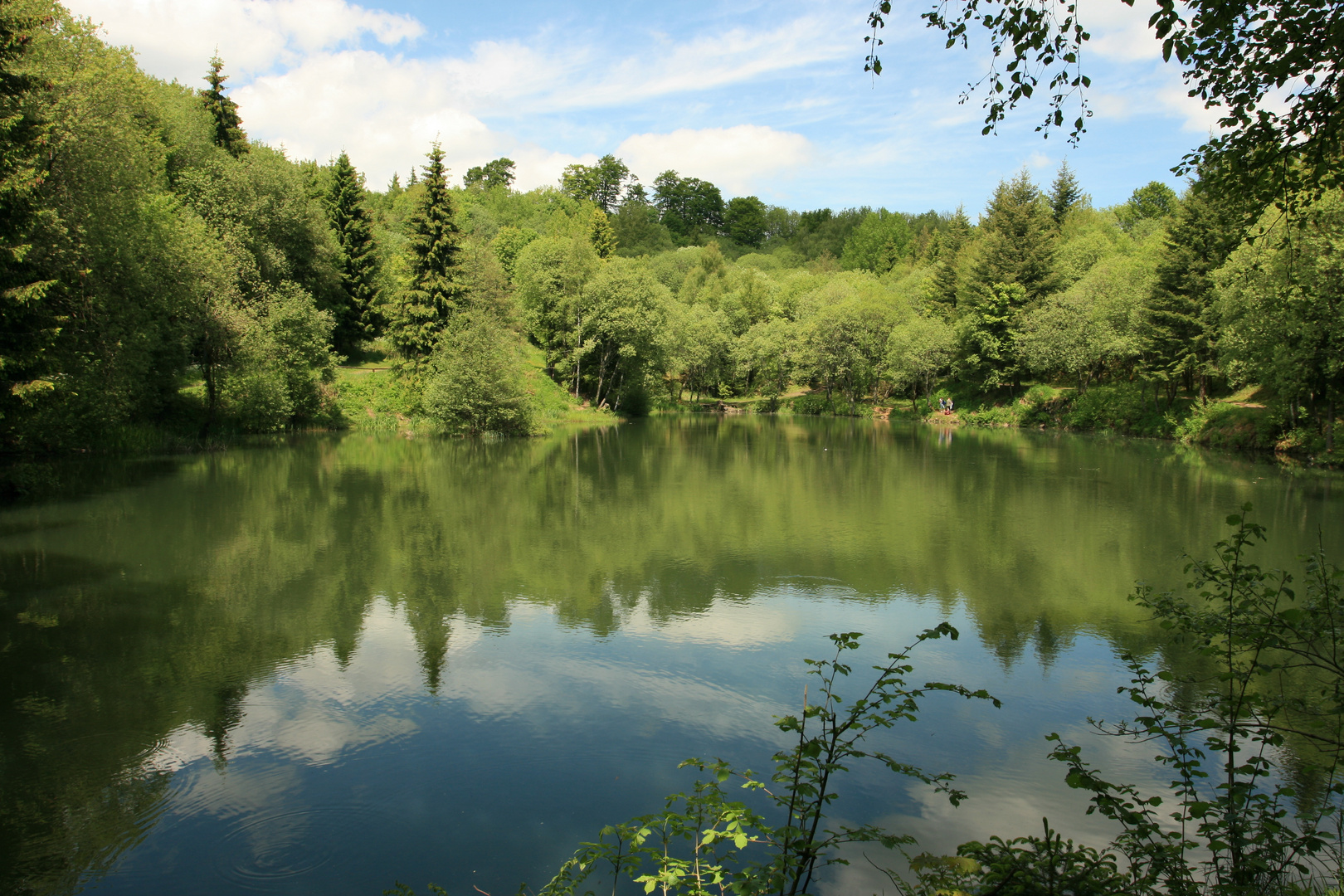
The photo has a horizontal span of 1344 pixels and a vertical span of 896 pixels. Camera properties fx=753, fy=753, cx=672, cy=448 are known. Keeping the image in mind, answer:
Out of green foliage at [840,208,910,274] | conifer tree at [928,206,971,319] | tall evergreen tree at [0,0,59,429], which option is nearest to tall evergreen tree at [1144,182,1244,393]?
conifer tree at [928,206,971,319]

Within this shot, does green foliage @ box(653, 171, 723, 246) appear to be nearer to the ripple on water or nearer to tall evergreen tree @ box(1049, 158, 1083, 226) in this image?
tall evergreen tree @ box(1049, 158, 1083, 226)

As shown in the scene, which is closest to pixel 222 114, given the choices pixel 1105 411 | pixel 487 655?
pixel 487 655

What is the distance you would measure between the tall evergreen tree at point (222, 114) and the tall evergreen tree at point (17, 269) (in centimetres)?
2379

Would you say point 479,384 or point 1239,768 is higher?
point 479,384

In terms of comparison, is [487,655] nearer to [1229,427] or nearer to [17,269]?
[17,269]

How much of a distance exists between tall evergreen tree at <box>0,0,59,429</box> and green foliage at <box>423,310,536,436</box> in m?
16.7

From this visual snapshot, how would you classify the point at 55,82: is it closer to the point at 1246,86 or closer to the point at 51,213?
the point at 51,213

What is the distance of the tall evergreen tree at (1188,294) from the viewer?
102 feet

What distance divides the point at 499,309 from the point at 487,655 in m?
30.9

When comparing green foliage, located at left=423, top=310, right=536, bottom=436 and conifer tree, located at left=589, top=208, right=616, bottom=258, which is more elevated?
conifer tree, located at left=589, top=208, right=616, bottom=258

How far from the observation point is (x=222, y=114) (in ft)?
117

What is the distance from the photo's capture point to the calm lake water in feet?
15.7

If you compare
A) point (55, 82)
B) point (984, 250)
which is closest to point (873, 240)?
point (984, 250)

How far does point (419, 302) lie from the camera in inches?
1393
